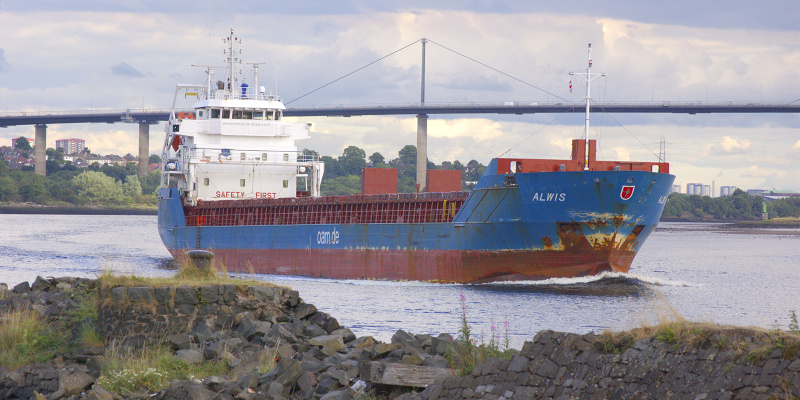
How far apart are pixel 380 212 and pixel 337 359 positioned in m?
15.7

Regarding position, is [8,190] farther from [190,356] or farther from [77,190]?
[190,356]

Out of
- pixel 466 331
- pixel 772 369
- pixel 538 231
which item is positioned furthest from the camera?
pixel 538 231

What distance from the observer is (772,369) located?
4.87 meters

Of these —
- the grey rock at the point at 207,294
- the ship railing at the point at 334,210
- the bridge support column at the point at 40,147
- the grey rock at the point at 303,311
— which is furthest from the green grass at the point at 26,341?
the bridge support column at the point at 40,147

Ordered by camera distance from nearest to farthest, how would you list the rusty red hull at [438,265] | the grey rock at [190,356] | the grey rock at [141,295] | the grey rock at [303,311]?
the grey rock at [190,356] → the grey rock at [141,295] → the grey rock at [303,311] → the rusty red hull at [438,265]

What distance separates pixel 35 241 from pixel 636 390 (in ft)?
149

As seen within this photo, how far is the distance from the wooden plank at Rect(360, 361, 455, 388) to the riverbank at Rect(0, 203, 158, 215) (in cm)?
9671

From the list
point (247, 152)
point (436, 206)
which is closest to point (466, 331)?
point (436, 206)

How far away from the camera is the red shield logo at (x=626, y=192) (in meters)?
19.1

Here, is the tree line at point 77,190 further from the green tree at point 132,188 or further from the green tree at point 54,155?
the green tree at point 54,155

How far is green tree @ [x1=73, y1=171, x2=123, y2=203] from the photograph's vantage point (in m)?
101

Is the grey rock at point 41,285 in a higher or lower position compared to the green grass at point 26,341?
higher

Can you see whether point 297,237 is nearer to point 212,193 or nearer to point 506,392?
A: point 212,193

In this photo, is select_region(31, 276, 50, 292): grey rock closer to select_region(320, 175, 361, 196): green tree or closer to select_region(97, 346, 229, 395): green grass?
select_region(97, 346, 229, 395): green grass
